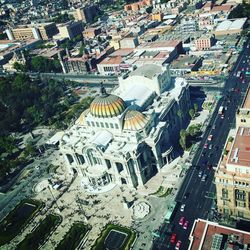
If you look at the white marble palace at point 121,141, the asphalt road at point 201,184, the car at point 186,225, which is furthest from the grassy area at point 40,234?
the car at point 186,225

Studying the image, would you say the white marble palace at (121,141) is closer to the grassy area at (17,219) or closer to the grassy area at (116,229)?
the grassy area at (116,229)

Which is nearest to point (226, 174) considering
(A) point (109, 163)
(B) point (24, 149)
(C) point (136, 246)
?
(C) point (136, 246)

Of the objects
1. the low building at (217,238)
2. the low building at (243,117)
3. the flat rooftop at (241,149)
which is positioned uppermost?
the low building at (243,117)

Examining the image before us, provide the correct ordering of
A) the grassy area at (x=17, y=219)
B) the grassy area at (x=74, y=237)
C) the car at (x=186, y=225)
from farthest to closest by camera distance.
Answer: the grassy area at (x=17, y=219)
the grassy area at (x=74, y=237)
the car at (x=186, y=225)

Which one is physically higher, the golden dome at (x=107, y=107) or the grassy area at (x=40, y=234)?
the golden dome at (x=107, y=107)

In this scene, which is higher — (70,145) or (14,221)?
(70,145)

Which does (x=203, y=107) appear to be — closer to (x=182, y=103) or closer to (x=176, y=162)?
(x=182, y=103)

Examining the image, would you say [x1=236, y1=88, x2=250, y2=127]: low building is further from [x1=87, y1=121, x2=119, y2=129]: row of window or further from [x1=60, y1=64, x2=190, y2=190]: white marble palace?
[x1=87, y1=121, x2=119, y2=129]: row of window
